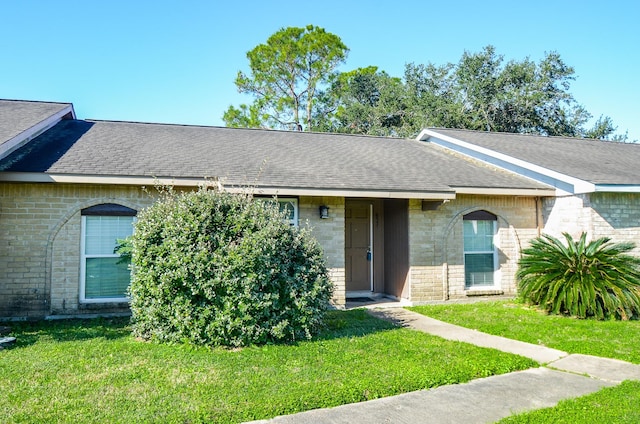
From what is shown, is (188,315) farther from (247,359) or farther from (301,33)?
(301,33)

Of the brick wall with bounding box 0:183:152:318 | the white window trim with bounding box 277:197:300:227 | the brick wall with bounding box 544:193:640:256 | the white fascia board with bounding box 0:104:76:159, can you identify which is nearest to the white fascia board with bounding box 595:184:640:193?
the brick wall with bounding box 544:193:640:256

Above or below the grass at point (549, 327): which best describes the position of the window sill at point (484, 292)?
above

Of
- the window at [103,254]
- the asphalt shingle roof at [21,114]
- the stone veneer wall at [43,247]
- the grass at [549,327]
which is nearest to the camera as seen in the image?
the grass at [549,327]

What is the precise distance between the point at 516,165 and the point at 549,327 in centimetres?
546

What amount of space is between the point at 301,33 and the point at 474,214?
2398 centimetres

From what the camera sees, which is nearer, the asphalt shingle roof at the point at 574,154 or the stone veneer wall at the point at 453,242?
the stone veneer wall at the point at 453,242

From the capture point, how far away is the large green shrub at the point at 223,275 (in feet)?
21.0

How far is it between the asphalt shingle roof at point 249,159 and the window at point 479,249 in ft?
2.98

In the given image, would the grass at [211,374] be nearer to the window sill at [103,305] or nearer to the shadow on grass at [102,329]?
the shadow on grass at [102,329]

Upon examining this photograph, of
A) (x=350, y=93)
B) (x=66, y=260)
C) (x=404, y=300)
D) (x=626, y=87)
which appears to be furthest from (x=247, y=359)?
(x=350, y=93)

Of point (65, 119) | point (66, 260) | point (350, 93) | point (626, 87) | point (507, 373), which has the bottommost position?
point (507, 373)

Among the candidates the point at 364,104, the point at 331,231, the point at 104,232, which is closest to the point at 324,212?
the point at 331,231

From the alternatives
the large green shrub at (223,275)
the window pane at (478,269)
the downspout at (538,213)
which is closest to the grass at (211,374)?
the large green shrub at (223,275)

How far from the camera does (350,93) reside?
32.8 m
